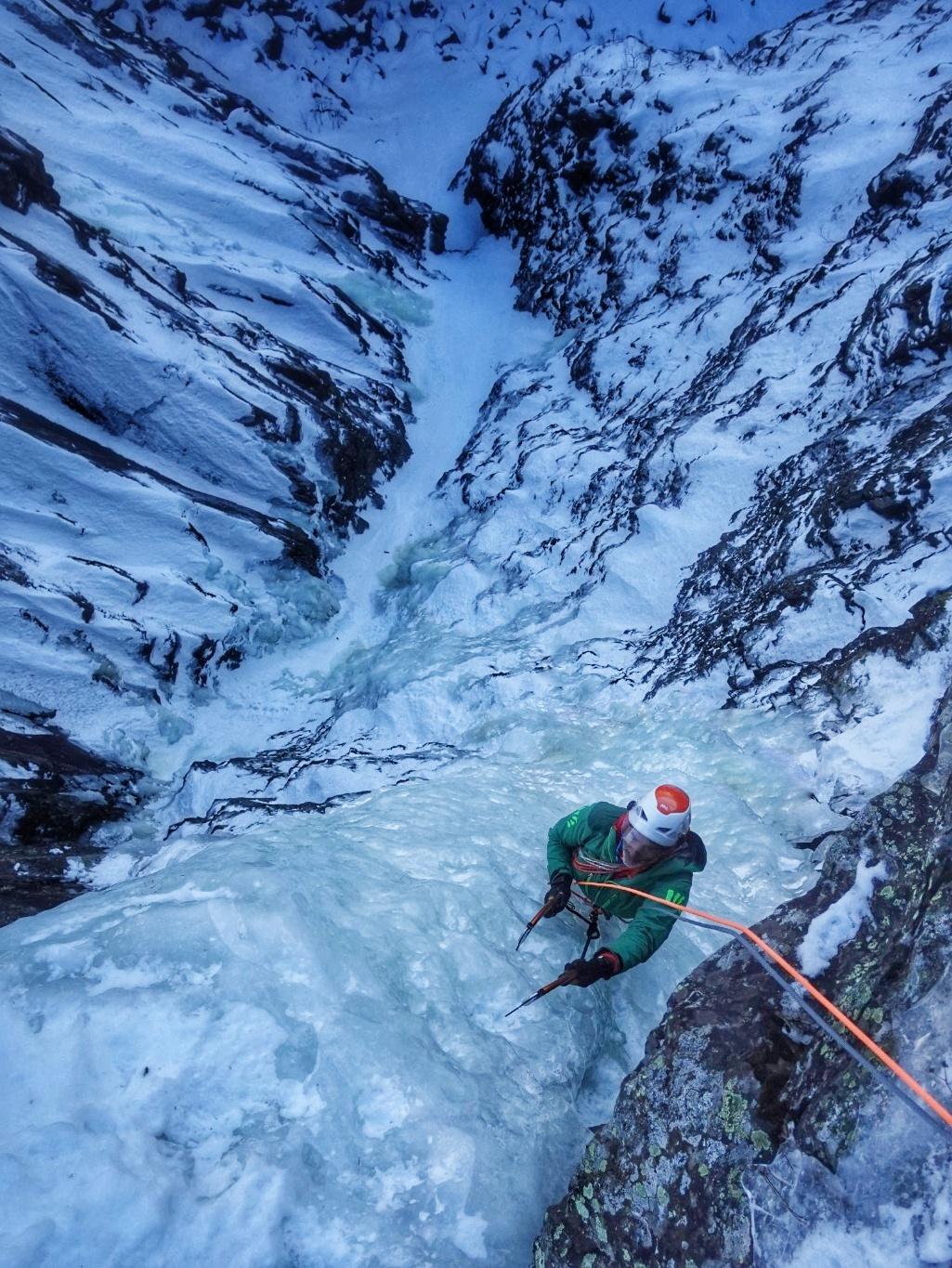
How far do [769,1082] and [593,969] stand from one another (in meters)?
1.11

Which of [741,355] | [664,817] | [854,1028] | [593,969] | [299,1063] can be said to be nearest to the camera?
[854,1028]

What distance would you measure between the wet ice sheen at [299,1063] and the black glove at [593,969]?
34 cm

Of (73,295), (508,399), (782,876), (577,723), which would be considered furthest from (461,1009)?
(508,399)

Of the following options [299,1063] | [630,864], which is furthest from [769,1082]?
[299,1063]

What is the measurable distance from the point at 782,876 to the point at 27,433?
13915 millimetres

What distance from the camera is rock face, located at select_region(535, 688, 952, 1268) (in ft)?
7.48

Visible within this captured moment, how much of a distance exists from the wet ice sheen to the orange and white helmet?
3.25 feet

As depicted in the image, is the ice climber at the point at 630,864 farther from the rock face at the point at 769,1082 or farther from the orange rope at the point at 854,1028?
the rock face at the point at 769,1082

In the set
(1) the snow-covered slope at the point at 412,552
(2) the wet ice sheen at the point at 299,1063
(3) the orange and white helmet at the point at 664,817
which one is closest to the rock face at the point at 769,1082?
(1) the snow-covered slope at the point at 412,552

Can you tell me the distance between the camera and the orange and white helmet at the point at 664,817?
392cm

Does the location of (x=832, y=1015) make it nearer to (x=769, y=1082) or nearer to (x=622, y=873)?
(x=769, y=1082)

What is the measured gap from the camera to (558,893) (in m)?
4.39

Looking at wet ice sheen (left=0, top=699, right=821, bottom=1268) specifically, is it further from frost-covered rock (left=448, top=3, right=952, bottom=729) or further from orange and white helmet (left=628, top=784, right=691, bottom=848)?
frost-covered rock (left=448, top=3, right=952, bottom=729)

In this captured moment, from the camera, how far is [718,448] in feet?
41.0
